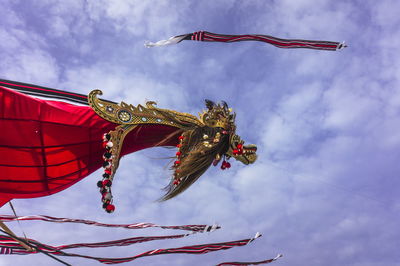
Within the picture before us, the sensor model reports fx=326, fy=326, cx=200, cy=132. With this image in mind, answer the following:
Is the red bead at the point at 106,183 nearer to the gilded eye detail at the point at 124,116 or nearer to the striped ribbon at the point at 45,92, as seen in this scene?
the gilded eye detail at the point at 124,116

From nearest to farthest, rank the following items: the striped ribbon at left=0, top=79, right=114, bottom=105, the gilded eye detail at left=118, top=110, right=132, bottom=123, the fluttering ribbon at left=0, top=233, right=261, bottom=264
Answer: the striped ribbon at left=0, top=79, right=114, bottom=105 → the fluttering ribbon at left=0, top=233, right=261, bottom=264 → the gilded eye detail at left=118, top=110, right=132, bottom=123

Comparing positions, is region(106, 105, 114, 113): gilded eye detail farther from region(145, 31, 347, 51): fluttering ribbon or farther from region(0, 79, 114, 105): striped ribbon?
region(145, 31, 347, 51): fluttering ribbon

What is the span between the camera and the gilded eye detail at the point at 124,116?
687 cm

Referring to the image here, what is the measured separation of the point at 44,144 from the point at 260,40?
5.10 metres

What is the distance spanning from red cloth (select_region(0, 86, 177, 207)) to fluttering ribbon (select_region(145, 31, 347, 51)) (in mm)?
2378

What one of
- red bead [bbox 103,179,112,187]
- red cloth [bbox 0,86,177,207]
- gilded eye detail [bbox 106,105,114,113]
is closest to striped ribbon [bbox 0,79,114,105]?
red cloth [bbox 0,86,177,207]

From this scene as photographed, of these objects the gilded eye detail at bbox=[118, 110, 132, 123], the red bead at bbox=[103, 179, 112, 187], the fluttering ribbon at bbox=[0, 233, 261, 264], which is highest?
the gilded eye detail at bbox=[118, 110, 132, 123]

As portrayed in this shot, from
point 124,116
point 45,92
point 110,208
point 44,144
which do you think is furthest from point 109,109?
point 110,208

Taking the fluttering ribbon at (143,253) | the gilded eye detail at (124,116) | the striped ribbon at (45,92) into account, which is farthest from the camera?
the gilded eye detail at (124,116)

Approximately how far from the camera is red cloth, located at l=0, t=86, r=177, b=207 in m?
5.84

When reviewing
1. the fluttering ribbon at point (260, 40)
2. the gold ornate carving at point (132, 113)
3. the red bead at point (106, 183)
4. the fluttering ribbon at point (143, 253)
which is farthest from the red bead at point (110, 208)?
the fluttering ribbon at point (260, 40)

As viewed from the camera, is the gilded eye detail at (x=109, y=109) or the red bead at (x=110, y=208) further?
the gilded eye detail at (x=109, y=109)

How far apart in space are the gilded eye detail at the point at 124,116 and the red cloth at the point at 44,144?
238 mm

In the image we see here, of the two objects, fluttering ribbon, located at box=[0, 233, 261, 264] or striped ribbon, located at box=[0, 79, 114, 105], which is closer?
striped ribbon, located at box=[0, 79, 114, 105]
